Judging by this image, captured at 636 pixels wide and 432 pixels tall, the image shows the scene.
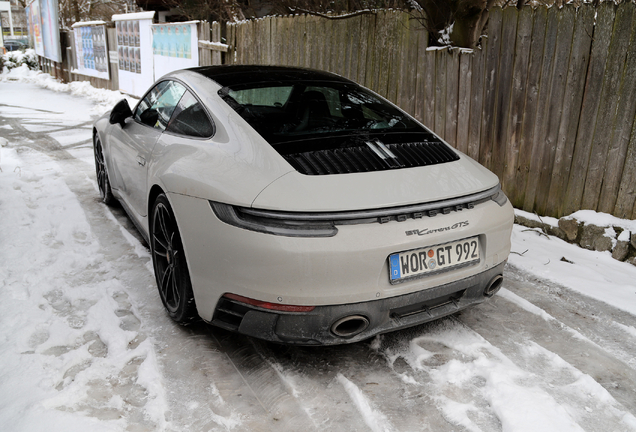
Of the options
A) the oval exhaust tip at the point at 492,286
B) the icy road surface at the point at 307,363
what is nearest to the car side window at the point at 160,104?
A: the icy road surface at the point at 307,363

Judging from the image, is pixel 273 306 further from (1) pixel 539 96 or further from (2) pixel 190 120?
(1) pixel 539 96

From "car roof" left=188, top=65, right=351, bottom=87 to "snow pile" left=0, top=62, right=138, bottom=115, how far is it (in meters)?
10.2

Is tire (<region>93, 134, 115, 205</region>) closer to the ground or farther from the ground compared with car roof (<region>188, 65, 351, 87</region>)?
closer to the ground

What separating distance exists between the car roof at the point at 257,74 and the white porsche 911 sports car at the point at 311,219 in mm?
45

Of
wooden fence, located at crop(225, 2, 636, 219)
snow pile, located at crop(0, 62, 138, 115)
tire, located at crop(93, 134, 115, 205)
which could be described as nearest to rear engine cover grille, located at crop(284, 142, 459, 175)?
wooden fence, located at crop(225, 2, 636, 219)

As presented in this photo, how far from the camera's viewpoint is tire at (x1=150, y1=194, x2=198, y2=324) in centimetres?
296

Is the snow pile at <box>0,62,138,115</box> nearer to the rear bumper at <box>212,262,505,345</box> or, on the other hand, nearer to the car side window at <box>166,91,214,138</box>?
the car side window at <box>166,91,214,138</box>

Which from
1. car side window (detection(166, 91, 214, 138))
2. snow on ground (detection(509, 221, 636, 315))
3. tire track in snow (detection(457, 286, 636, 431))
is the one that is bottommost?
tire track in snow (detection(457, 286, 636, 431))

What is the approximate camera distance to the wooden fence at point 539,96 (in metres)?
4.14

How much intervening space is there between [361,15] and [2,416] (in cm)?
584

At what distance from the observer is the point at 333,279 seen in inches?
93.8

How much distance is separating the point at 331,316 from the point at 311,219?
0.47 m

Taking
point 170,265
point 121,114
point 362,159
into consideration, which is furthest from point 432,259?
point 121,114

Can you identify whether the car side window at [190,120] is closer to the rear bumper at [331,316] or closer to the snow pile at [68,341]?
the rear bumper at [331,316]
